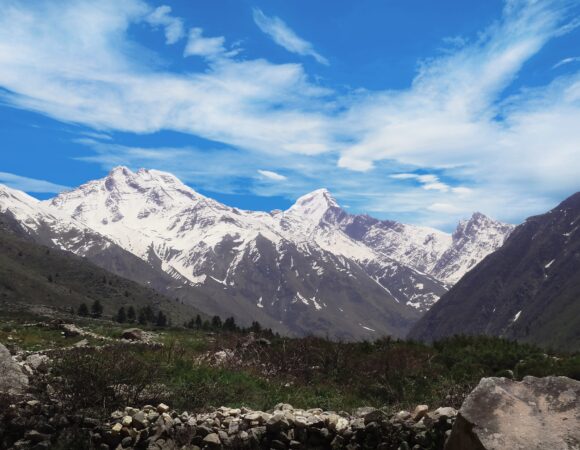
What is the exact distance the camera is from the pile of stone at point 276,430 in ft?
40.6

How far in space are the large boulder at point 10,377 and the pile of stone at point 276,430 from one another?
3.73 metres

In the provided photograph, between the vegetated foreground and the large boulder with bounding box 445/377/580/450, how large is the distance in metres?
1.74

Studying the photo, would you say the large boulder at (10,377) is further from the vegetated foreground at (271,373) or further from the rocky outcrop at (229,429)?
the rocky outcrop at (229,429)

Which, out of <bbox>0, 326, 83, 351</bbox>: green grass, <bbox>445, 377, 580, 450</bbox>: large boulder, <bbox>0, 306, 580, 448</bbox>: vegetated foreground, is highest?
<bbox>445, 377, 580, 450</bbox>: large boulder

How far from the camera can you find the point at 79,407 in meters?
14.8

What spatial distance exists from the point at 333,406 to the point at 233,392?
10.5 feet

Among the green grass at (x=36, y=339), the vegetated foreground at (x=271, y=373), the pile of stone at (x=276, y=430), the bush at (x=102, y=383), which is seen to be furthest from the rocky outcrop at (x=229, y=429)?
the green grass at (x=36, y=339)

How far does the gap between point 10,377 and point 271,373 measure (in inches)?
379

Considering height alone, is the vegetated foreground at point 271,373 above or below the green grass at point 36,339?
above

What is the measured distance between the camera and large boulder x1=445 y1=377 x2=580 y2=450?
10031 millimetres

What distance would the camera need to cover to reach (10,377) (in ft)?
54.4

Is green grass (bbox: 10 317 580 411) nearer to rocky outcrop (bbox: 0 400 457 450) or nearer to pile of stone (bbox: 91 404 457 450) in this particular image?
rocky outcrop (bbox: 0 400 457 450)

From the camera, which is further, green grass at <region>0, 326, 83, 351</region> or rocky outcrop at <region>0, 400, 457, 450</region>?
green grass at <region>0, 326, 83, 351</region>

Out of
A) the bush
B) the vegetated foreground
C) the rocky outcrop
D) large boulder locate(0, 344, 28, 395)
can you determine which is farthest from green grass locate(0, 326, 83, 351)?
the rocky outcrop
